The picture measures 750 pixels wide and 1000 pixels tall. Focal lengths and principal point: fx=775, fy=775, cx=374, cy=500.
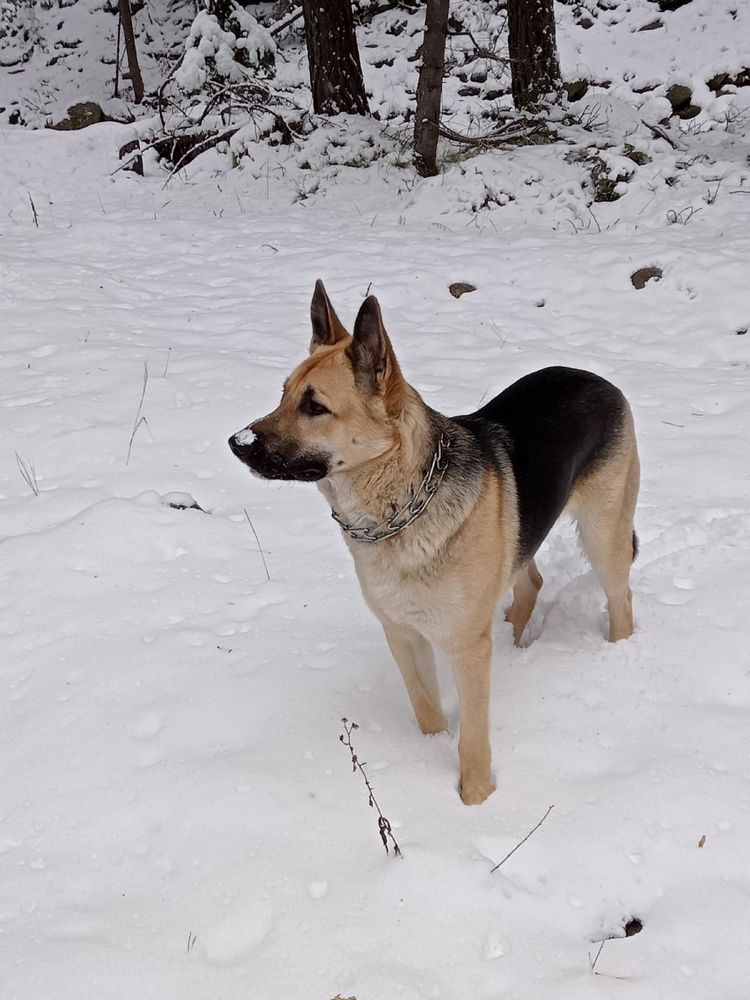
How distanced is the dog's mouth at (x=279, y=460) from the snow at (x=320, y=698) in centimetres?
116

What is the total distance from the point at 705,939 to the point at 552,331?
5.76 m

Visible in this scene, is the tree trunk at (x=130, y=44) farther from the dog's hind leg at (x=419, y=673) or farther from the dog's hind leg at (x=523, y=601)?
the dog's hind leg at (x=419, y=673)

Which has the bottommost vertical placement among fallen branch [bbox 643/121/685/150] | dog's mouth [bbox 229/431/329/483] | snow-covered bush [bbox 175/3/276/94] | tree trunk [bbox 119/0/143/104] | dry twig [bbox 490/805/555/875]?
dry twig [bbox 490/805/555/875]

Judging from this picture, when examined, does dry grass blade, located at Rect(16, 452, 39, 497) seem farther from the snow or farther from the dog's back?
the dog's back

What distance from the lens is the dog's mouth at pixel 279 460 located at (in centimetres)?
263

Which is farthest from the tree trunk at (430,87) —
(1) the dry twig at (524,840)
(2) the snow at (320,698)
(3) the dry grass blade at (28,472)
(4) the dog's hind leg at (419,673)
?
(1) the dry twig at (524,840)

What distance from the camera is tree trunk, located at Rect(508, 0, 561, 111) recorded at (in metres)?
11.0

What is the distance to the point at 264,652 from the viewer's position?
3635mm

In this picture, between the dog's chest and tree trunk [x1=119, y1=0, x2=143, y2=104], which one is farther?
tree trunk [x1=119, y1=0, x2=143, y2=104]

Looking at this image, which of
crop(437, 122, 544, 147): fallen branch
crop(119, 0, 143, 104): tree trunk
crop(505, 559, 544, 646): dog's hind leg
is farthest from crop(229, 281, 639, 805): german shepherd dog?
crop(119, 0, 143, 104): tree trunk

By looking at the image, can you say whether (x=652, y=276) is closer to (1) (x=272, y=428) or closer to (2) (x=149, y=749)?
(1) (x=272, y=428)

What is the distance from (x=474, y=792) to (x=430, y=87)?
9.51 m

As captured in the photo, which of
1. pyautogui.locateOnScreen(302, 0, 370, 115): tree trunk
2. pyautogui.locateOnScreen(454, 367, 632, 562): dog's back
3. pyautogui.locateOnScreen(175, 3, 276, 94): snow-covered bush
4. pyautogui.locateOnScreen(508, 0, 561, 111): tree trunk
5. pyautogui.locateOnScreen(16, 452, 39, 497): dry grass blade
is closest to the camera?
pyautogui.locateOnScreen(454, 367, 632, 562): dog's back

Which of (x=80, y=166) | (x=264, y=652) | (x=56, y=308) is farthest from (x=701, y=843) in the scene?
(x=80, y=166)
